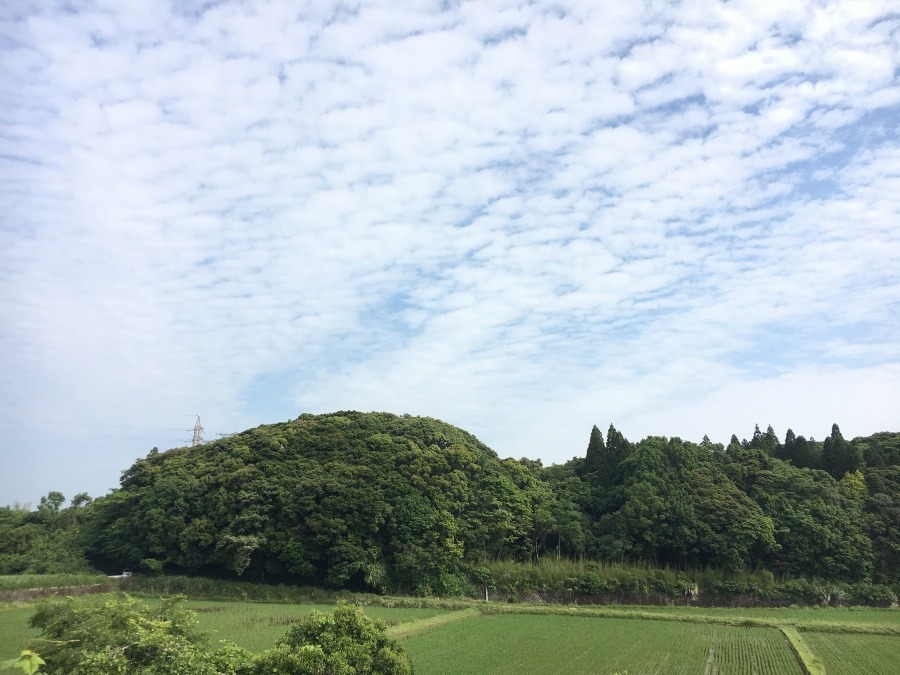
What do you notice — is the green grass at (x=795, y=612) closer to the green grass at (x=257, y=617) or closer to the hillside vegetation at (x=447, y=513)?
the hillside vegetation at (x=447, y=513)

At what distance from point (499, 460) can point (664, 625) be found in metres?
22.9

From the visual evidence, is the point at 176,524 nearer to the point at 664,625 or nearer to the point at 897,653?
the point at 664,625

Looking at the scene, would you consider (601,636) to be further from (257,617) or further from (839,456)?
(839,456)

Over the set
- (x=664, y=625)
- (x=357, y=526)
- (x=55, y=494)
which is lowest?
(x=664, y=625)

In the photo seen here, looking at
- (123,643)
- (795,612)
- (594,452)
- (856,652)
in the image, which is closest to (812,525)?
(795,612)

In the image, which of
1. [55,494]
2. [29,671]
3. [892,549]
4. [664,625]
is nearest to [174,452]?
[55,494]

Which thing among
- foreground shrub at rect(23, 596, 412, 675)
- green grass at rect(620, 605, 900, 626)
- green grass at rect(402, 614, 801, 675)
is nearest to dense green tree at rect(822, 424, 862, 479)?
green grass at rect(620, 605, 900, 626)

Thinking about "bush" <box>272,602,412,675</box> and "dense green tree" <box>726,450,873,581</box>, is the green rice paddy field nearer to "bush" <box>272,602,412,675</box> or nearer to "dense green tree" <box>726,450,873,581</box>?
"dense green tree" <box>726,450,873,581</box>

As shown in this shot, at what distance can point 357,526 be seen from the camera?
130ft

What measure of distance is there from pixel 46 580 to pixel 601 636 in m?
33.5

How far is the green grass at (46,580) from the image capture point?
1351 inches

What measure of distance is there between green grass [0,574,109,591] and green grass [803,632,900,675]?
40475 mm

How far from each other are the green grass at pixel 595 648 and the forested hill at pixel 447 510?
11.5 meters

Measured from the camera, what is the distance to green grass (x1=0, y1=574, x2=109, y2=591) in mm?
34312
